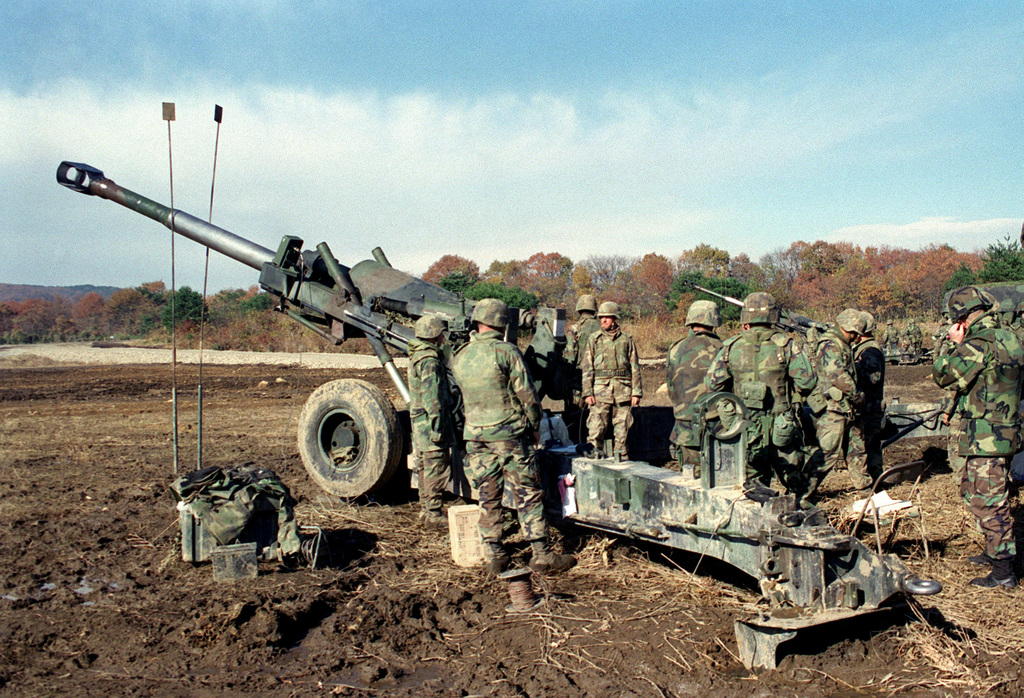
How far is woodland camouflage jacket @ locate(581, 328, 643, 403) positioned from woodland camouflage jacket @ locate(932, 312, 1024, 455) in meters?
3.00

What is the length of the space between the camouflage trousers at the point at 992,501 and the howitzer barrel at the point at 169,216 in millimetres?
6243

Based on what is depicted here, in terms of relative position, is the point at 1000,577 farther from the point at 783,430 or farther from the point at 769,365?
the point at 769,365

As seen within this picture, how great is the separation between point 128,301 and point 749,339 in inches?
1885

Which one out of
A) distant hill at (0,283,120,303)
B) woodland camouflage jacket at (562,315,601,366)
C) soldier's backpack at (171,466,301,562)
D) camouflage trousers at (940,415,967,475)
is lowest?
soldier's backpack at (171,466,301,562)

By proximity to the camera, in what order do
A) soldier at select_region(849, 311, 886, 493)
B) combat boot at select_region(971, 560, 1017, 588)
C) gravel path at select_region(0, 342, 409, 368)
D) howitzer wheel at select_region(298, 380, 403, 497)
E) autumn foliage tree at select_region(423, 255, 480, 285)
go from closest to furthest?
combat boot at select_region(971, 560, 1017, 588) < howitzer wheel at select_region(298, 380, 403, 497) < soldier at select_region(849, 311, 886, 493) < gravel path at select_region(0, 342, 409, 368) < autumn foliage tree at select_region(423, 255, 480, 285)

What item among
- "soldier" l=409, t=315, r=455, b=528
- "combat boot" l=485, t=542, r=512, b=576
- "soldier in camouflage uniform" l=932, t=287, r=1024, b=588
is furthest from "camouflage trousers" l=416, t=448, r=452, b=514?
"soldier in camouflage uniform" l=932, t=287, r=1024, b=588

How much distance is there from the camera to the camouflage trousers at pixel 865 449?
23.6 ft

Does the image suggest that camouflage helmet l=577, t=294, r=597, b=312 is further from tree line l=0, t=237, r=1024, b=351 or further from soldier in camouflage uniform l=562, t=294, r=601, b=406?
tree line l=0, t=237, r=1024, b=351

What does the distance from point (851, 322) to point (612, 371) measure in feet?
7.14

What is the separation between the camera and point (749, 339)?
5.91 metres

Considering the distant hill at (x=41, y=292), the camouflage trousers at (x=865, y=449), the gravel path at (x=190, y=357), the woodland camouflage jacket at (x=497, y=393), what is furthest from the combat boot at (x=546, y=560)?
the distant hill at (x=41, y=292)

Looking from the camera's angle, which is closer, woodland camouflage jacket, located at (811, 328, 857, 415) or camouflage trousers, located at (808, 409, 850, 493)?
woodland camouflage jacket, located at (811, 328, 857, 415)

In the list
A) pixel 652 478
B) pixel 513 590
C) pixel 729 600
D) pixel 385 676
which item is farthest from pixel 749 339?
pixel 385 676

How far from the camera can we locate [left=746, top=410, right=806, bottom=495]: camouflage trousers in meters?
5.02
